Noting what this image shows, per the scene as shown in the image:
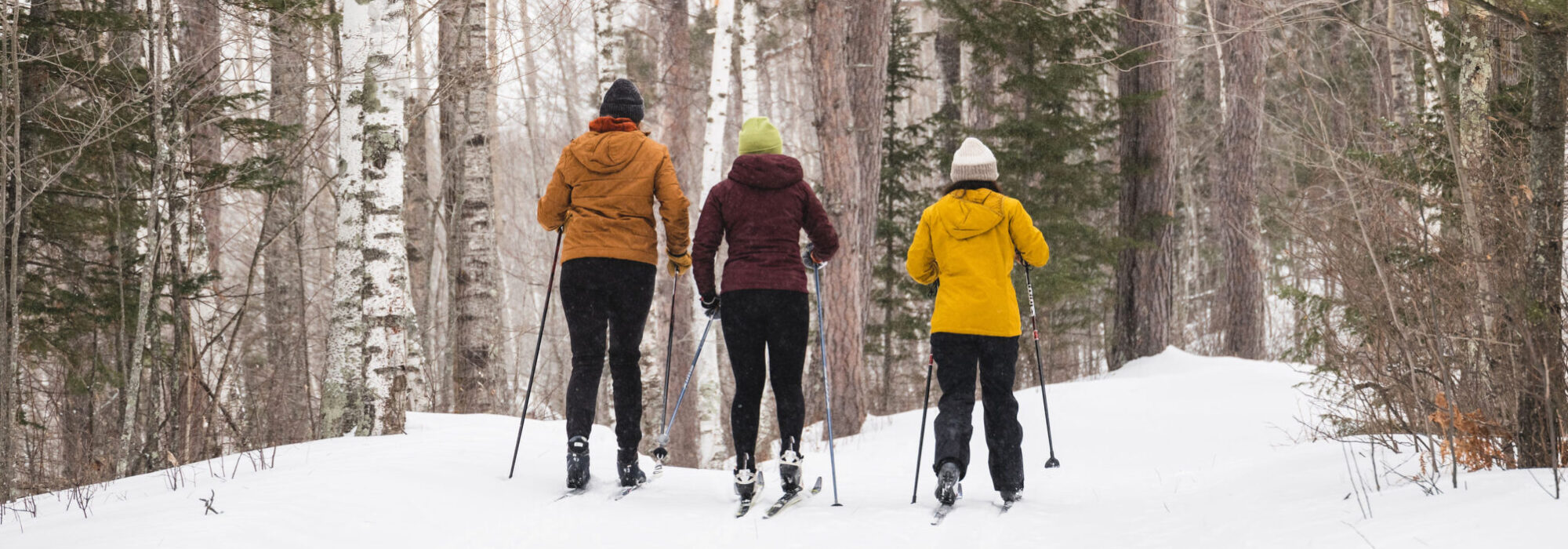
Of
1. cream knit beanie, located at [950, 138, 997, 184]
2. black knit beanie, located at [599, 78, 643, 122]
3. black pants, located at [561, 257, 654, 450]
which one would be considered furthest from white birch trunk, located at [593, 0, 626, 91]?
cream knit beanie, located at [950, 138, 997, 184]

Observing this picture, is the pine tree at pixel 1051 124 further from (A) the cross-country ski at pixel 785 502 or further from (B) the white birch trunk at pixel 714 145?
(A) the cross-country ski at pixel 785 502

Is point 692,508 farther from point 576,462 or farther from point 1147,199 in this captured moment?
point 1147,199

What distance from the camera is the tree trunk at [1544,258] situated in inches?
165

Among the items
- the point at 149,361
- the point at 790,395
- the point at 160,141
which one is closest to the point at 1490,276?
the point at 790,395

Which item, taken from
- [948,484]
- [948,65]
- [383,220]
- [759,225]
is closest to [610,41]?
[383,220]

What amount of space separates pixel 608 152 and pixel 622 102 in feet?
1.08

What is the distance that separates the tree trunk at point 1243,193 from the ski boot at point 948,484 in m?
12.5

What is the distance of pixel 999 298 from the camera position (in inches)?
201

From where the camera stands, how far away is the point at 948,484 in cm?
503

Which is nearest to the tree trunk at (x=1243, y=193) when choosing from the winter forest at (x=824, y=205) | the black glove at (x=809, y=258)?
the winter forest at (x=824, y=205)

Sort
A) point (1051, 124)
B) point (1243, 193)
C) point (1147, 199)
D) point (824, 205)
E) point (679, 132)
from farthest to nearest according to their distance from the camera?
point (679, 132) < point (1243, 193) < point (1051, 124) < point (1147, 199) < point (824, 205)

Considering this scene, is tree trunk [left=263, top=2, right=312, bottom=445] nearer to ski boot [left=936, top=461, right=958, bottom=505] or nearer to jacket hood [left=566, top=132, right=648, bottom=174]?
jacket hood [left=566, top=132, right=648, bottom=174]

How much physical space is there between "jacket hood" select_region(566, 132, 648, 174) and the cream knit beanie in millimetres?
1605

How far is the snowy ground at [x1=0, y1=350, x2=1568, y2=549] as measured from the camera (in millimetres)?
3889
